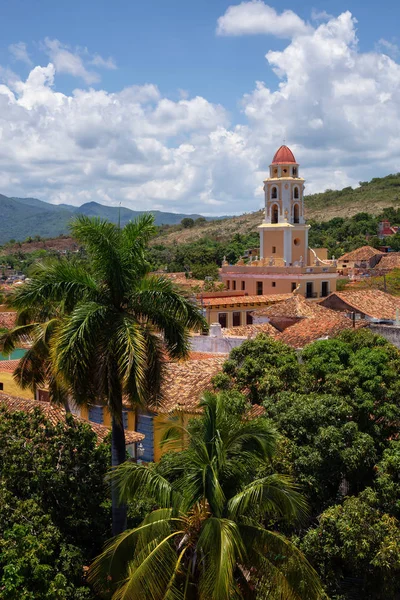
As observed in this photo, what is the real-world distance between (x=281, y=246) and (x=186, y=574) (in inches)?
1586

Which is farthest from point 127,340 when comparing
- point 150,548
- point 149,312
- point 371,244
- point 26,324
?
point 371,244

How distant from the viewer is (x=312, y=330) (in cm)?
2514

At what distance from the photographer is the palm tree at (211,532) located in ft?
29.2

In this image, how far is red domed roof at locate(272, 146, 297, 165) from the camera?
48062 millimetres

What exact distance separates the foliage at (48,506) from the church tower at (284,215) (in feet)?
119

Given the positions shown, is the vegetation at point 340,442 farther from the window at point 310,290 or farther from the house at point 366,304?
the window at point 310,290

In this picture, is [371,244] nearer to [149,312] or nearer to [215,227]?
[215,227]

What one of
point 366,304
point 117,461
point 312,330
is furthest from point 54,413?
point 366,304

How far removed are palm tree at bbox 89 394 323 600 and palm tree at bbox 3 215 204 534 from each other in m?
1.23

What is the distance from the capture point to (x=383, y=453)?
43.8ft

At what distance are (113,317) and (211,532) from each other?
372 centimetres

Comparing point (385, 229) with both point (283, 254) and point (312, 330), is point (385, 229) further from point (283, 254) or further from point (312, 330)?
point (312, 330)

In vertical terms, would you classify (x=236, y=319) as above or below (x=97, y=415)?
above

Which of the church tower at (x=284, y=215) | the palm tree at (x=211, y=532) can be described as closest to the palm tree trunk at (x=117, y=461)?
the palm tree at (x=211, y=532)
